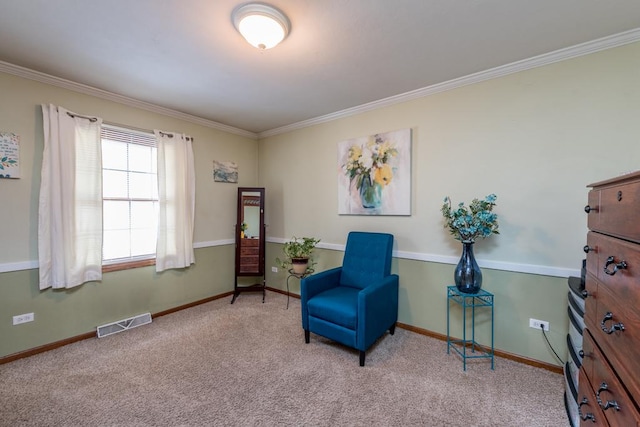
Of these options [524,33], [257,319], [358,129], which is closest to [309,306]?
[257,319]

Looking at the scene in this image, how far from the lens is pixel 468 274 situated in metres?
2.24

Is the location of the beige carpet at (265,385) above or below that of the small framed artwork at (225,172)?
below

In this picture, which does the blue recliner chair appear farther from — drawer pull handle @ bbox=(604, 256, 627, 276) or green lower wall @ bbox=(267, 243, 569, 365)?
drawer pull handle @ bbox=(604, 256, 627, 276)

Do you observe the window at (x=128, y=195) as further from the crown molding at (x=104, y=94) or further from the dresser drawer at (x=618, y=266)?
the dresser drawer at (x=618, y=266)

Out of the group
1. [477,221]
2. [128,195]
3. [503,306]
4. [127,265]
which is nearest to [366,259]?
[477,221]

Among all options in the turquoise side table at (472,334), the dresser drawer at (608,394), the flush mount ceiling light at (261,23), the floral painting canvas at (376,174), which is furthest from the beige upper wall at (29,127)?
the dresser drawer at (608,394)

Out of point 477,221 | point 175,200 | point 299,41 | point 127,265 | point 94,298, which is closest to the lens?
point 299,41

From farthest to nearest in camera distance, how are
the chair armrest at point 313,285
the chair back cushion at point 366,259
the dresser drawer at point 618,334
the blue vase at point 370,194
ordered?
the blue vase at point 370,194 < the chair back cushion at point 366,259 < the chair armrest at point 313,285 < the dresser drawer at point 618,334

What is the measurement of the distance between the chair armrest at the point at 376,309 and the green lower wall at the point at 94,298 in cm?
250

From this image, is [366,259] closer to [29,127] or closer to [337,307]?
[337,307]

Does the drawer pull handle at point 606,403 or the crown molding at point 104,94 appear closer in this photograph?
the drawer pull handle at point 606,403

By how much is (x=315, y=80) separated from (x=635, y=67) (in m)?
2.42

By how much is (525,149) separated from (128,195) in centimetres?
411

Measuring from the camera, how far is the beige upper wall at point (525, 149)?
1.96 m
